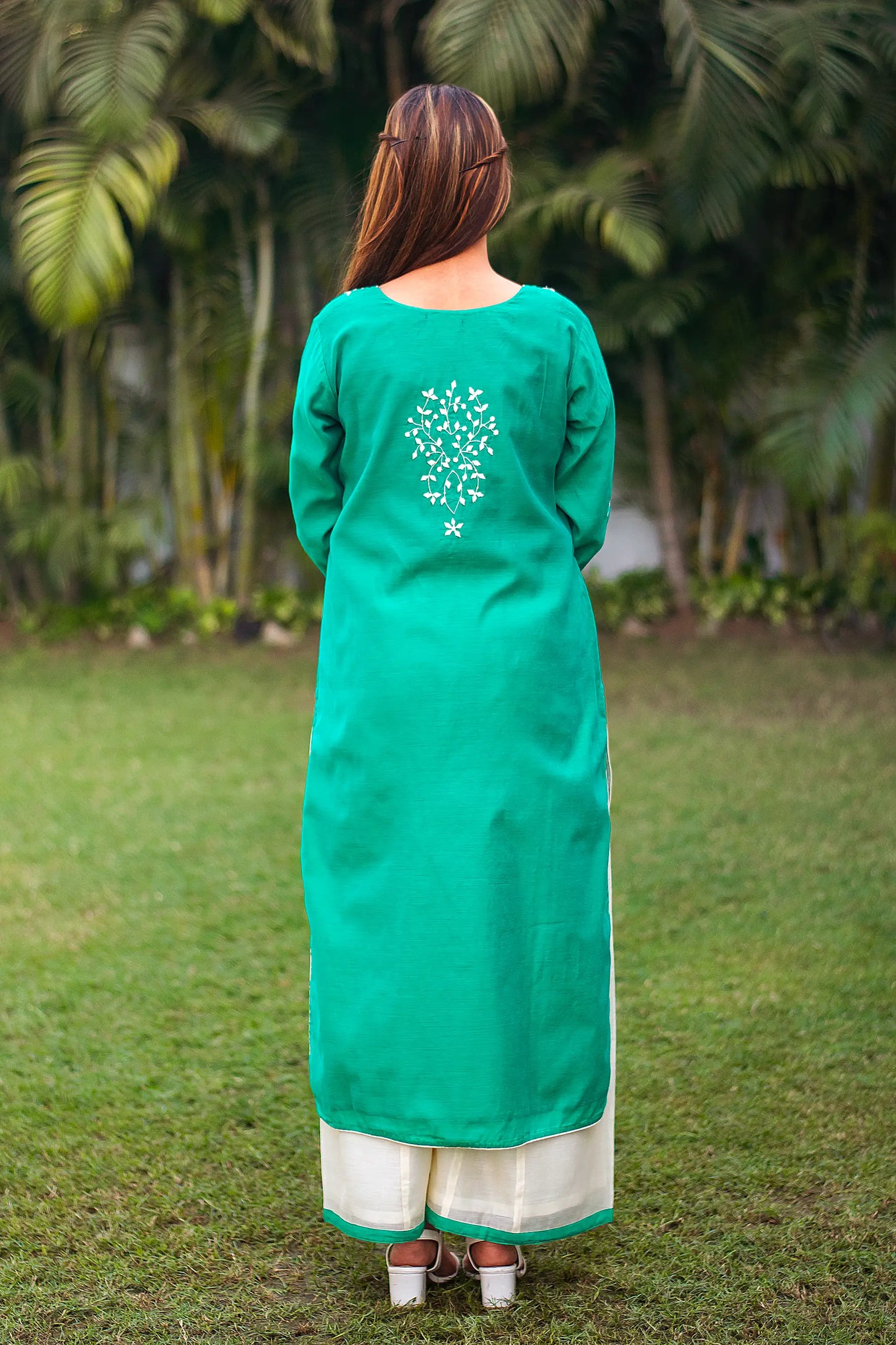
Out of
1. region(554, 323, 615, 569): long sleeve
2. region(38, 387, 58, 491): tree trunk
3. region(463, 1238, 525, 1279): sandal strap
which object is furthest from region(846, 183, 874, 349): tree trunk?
region(463, 1238, 525, 1279): sandal strap

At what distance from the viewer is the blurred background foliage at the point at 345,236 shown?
700 centimetres

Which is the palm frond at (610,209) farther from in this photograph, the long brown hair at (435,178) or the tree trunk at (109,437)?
the long brown hair at (435,178)

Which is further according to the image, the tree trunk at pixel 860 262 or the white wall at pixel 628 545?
the white wall at pixel 628 545

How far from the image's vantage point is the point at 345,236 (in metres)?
6.87

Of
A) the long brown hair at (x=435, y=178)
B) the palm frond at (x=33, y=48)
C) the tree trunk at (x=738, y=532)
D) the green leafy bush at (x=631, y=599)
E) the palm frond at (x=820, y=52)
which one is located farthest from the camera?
the tree trunk at (x=738, y=532)

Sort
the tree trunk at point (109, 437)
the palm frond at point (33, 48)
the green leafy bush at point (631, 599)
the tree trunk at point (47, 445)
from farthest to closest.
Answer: the tree trunk at point (109, 437) → the tree trunk at point (47, 445) → the green leafy bush at point (631, 599) → the palm frond at point (33, 48)

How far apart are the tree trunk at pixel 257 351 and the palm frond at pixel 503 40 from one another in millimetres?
1929

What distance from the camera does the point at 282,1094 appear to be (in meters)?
2.98

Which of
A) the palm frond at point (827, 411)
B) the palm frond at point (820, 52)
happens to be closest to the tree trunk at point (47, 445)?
the palm frond at point (827, 411)

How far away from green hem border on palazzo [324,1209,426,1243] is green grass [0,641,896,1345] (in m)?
0.14

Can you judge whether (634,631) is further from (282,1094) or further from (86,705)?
(282,1094)

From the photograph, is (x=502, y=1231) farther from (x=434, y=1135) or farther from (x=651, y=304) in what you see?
(x=651, y=304)

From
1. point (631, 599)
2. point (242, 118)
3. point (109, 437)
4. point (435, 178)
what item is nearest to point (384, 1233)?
point (435, 178)

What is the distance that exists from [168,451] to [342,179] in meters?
2.05
